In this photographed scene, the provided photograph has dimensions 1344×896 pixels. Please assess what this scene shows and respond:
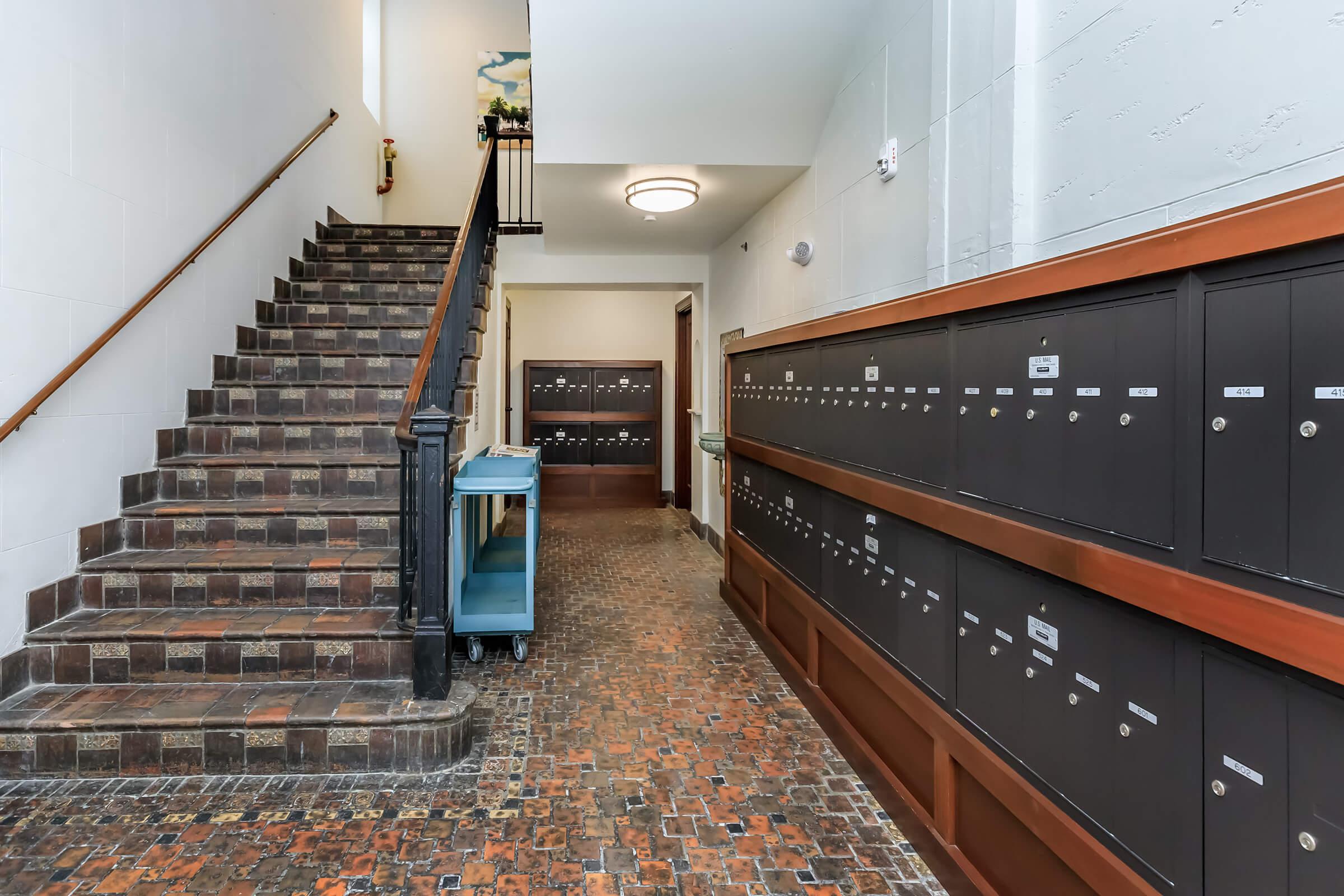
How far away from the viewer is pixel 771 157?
3967 mm

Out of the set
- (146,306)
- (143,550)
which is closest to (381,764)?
(143,550)

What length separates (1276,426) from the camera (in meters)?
1.04

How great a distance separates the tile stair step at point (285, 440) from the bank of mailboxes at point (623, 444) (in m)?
4.93

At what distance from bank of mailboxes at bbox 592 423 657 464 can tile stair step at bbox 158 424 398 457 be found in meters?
4.93

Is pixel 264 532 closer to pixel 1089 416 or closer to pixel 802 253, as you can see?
pixel 802 253

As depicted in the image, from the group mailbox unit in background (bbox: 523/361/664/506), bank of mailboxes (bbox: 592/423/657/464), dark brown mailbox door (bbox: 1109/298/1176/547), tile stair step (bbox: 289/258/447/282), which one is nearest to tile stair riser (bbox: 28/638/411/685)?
dark brown mailbox door (bbox: 1109/298/1176/547)

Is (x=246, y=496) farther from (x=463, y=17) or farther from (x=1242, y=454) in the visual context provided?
(x=463, y=17)

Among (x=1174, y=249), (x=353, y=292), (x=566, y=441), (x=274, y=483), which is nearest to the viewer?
(x=1174, y=249)

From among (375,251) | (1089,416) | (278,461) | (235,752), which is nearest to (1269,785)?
(1089,416)

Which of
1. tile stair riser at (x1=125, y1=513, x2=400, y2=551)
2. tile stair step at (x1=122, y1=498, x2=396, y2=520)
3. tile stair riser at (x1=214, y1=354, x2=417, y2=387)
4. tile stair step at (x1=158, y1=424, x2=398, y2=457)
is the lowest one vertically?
tile stair riser at (x1=125, y1=513, x2=400, y2=551)

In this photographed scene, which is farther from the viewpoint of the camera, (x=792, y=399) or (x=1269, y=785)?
(x=792, y=399)

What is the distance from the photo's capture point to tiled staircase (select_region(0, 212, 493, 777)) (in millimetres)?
2482

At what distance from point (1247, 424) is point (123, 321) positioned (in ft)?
13.4

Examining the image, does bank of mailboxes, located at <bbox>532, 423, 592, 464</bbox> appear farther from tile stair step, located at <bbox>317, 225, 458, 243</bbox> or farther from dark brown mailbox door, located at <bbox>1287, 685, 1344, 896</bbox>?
dark brown mailbox door, located at <bbox>1287, 685, 1344, 896</bbox>
